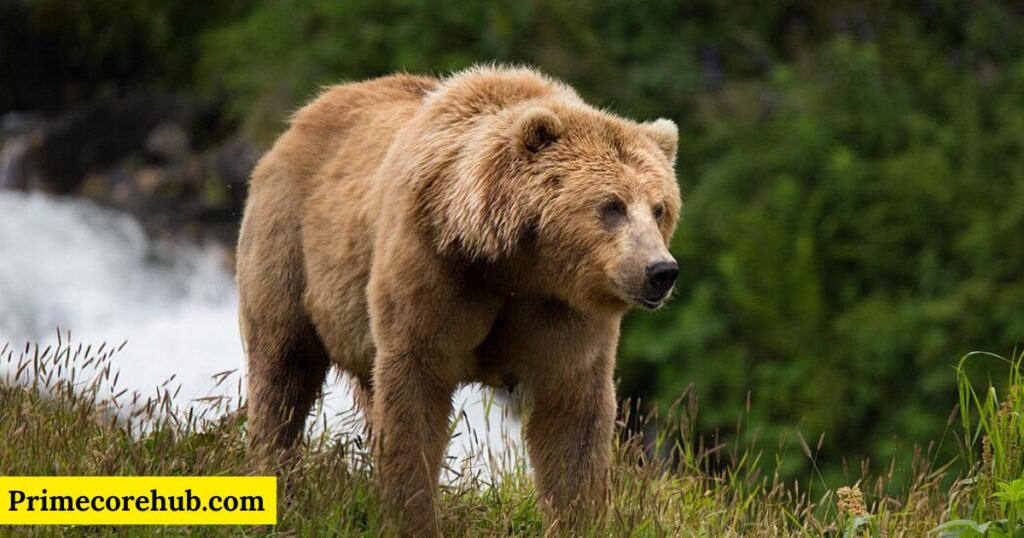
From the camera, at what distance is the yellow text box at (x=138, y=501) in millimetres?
4105

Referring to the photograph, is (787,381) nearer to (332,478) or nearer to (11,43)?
(332,478)

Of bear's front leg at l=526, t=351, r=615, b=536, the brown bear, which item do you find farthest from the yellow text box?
bear's front leg at l=526, t=351, r=615, b=536

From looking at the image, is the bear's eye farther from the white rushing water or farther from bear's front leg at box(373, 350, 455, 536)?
the white rushing water

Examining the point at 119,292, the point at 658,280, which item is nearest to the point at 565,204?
the point at 658,280

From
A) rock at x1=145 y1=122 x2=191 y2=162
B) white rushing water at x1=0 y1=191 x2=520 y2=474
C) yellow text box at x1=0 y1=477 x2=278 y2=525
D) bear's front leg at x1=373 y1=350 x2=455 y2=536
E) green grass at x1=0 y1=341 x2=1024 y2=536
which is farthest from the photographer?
rock at x1=145 y1=122 x2=191 y2=162

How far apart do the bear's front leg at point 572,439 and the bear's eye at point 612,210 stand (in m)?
0.57

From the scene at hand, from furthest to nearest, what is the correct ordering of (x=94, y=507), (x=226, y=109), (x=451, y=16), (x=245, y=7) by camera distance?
(x=245, y=7) → (x=226, y=109) → (x=451, y=16) → (x=94, y=507)

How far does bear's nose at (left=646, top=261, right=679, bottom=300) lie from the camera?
14.8 ft

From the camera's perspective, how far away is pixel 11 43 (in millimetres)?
18359

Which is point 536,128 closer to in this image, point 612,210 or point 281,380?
point 612,210

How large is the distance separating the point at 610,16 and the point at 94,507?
11058mm

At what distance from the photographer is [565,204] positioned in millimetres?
4766

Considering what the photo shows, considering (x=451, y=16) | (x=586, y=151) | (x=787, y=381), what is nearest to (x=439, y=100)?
(x=586, y=151)

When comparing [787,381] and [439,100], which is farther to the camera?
[787,381]
